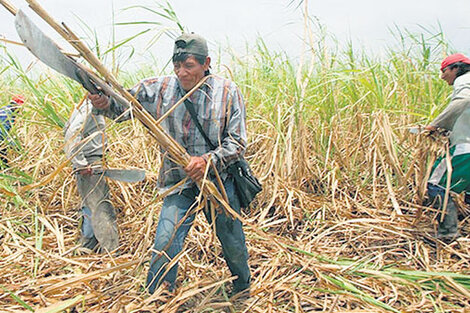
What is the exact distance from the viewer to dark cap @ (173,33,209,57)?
1790 mm

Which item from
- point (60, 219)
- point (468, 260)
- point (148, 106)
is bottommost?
point (468, 260)

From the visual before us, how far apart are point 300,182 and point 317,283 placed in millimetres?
1036

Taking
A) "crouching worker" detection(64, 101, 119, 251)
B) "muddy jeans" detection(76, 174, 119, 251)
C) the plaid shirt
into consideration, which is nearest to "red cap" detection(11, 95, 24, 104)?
"crouching worker" detection(64, 101, 119, 251)

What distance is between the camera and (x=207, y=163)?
168 cm

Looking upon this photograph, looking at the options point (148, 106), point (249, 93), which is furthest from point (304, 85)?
point (148, 106)

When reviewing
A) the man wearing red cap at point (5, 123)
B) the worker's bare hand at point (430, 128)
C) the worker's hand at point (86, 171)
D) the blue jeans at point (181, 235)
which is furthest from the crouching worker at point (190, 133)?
the man wearing red cap at point (5, 123)

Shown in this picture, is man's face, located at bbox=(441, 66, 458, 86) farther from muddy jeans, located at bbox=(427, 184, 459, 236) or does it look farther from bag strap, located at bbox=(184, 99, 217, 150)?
bag strap, located at bbox=(184, 99, 217, 150)

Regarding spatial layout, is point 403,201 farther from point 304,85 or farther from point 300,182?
point 304,85

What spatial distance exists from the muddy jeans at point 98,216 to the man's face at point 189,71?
1217 millimetres

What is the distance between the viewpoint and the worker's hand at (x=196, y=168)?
1.67 metres

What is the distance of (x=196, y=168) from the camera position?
5.51 feet


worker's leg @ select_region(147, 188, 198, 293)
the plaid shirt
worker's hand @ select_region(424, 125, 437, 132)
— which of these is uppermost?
the plaid shirt

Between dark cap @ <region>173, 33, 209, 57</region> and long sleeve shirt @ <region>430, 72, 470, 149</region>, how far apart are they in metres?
1.73

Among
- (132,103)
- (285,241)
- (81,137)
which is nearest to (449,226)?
(285,241)
